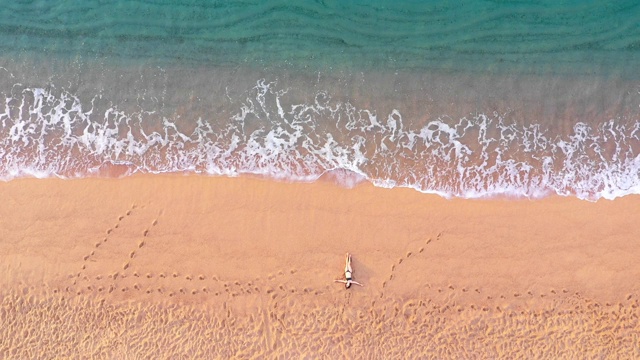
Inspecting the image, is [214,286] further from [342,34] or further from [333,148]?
[342,34]

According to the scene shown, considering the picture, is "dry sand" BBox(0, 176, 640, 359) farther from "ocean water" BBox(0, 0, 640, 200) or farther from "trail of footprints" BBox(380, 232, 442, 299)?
"ocean water" BBox(0, 0, 640, 200)

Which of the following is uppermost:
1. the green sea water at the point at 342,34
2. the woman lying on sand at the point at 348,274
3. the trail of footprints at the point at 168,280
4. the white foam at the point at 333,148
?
the green sea water at the point at 342,34

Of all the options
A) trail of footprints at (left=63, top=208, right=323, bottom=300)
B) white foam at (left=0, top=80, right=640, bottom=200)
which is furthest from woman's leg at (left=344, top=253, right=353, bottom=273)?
white foam at (left=0, top=80, right=640, bottom=200)

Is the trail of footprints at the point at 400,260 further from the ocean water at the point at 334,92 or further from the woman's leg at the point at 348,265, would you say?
the ocean water at the point at 334,92

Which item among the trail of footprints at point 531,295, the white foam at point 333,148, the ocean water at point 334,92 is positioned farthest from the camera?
the ocean water at point 334,92

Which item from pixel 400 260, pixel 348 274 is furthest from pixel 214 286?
pixel 400 260

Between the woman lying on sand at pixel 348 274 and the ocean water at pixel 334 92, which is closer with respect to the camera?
the woman lying on sand at pixel 348 274

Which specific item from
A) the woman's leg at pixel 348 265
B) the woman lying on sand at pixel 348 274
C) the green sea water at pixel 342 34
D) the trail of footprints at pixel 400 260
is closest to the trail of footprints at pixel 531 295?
the trail of footprints at pixel 400 260
